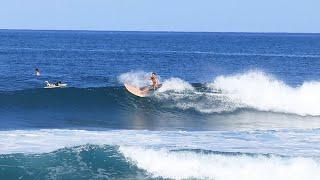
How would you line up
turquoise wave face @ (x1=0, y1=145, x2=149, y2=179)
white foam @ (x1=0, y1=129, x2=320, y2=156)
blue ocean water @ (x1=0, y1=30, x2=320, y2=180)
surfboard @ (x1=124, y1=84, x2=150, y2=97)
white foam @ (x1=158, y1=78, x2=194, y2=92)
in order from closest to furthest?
turquoise wave face @ (x1=0, y1=145, x2=149, y2=179) → blue ocean water @ (x1=0, y1=30, x2=320, y2=180) → white foam @ (x1=0, y1=129, x2=320, y2=156) → surfboard @ (x1=124, y1=84, x2=150, y2=97) → white foam @ (x1=158, y1=78, x2=194, y2=92)

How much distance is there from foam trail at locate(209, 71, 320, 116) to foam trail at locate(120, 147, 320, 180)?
14.8 meters

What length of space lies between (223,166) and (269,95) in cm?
1917

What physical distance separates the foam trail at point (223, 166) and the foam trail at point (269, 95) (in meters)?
14.8

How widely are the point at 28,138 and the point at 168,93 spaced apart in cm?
1574

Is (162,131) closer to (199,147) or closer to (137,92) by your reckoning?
(199,147)

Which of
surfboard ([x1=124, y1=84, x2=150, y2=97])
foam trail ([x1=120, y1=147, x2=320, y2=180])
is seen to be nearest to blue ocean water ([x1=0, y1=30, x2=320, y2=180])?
foam trail ([x1=120, y1=147, x2=320, y2=180])

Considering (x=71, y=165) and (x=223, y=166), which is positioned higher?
(x=223, y=166)

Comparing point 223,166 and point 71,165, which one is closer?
point 223,166

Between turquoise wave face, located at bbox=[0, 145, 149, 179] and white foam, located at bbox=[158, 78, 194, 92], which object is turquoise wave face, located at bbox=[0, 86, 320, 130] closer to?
white foam, located at bbox=[158, 78, 194, 92]

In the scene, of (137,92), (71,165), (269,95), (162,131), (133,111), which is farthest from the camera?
(269,95)

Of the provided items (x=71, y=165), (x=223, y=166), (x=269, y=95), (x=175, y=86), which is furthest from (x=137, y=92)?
(x=223, y=166)

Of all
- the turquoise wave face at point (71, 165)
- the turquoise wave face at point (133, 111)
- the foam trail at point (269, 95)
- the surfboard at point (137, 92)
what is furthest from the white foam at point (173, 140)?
the surfboard at point (137, 92)

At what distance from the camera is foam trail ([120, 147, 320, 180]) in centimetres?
1914

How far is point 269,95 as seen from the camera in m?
37.9
